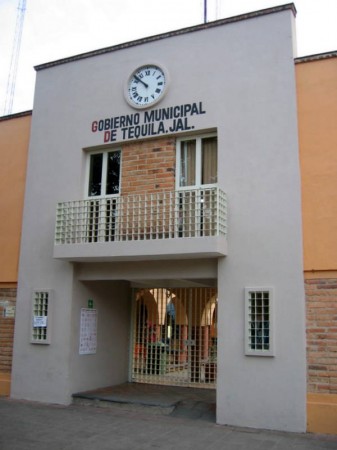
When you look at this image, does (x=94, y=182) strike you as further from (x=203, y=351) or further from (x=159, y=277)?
(x=203, y=351)

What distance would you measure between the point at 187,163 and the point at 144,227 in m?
1.62

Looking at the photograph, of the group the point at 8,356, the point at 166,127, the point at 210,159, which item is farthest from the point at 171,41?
the point at 8,356

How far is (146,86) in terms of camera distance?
409 inches

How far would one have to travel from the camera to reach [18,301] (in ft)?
36.2

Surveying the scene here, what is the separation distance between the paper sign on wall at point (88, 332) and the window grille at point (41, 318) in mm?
684

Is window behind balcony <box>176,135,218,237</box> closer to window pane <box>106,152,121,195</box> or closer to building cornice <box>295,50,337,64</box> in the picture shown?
window pane <box>106,152,121,195</box>

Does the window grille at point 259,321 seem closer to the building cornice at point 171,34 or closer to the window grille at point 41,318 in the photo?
the window grille at point 41,318

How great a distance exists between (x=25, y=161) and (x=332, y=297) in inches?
287

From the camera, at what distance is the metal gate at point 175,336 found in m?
11.6

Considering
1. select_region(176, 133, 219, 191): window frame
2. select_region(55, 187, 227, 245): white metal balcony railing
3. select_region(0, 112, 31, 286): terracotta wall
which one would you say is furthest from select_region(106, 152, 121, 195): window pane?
select_region(0, 112, 31, 286): terracotta wall

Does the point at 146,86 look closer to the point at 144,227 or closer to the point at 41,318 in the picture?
the point at 144,227

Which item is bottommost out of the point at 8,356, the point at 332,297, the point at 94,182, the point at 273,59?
the point at 8,356

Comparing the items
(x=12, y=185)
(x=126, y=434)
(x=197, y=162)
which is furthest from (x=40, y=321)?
(x=197, y=162)

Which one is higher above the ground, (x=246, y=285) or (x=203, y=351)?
(x=246, y=285)
